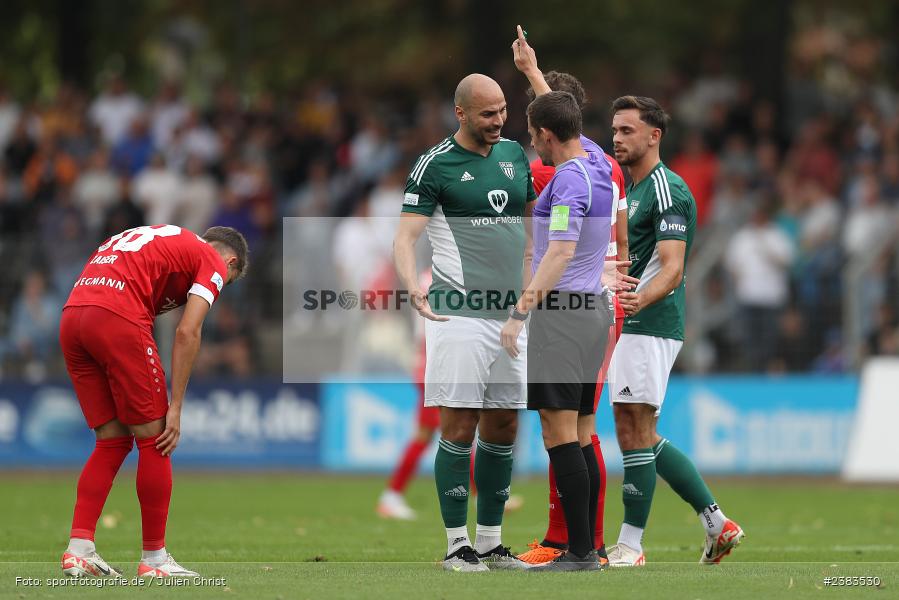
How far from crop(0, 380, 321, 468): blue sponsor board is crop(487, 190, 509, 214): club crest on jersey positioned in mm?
11000

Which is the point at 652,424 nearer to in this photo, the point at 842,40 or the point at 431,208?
the point at 431,208

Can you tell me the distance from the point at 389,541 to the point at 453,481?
2850 mm

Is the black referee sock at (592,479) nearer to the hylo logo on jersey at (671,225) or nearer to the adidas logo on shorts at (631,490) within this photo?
the adidas logo on shorts at (631,490)

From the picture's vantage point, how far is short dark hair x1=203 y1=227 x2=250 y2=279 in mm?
9008

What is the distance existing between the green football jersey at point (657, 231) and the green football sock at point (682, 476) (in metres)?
0.77

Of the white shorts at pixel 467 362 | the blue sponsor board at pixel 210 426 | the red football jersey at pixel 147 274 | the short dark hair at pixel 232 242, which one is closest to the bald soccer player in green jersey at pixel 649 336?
the white shorts at pixel 467 362

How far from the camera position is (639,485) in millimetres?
9664

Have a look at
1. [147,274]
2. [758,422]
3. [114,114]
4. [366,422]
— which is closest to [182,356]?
[147,274]

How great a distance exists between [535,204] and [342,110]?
563 inches

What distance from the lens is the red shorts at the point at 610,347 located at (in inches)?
367

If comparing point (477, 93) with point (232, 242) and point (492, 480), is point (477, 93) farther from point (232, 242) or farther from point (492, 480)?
point (492, 480)

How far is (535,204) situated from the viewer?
9297mm

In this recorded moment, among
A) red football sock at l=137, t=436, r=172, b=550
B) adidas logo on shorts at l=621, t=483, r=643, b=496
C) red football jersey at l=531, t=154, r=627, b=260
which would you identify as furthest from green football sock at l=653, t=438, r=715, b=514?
red football sock at l=137, t=436, r=172, b=550

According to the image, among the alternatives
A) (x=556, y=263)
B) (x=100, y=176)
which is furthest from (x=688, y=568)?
(x=100, y=176)
